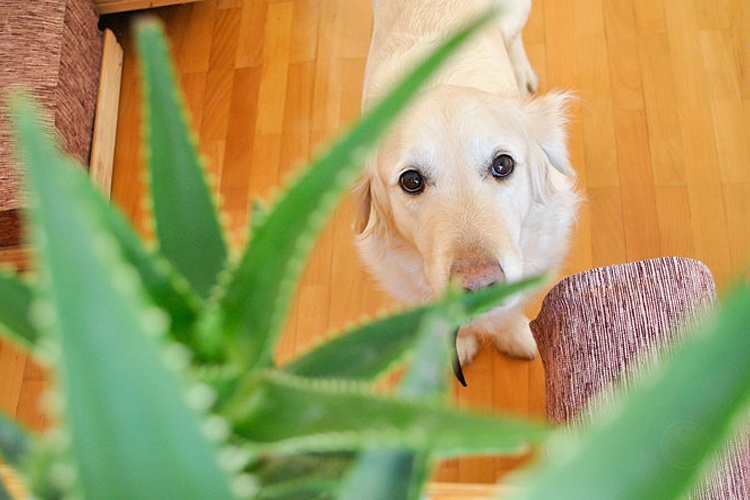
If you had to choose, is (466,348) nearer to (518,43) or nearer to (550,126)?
(550,126)

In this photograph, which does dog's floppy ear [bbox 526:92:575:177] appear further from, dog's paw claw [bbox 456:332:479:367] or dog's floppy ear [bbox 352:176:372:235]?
dog's paw claw [bbox 456:332:479:367]

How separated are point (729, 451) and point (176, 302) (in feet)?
2.96

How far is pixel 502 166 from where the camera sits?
139 centimetres

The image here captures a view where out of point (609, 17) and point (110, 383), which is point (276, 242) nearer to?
point (110, 383)

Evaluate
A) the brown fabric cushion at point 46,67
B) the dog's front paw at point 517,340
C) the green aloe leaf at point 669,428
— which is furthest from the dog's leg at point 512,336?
the green aloe leaf at point 669,428

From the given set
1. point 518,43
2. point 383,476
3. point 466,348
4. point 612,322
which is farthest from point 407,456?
point 518,43

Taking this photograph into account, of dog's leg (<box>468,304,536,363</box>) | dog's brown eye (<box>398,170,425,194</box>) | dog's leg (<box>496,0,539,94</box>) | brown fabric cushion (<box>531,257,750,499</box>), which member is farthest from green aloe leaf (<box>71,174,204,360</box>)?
dog's leg (<box>496,0,539,94</box>)

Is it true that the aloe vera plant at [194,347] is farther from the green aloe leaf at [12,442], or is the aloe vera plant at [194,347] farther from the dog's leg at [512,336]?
the dog's leg at [512,336]

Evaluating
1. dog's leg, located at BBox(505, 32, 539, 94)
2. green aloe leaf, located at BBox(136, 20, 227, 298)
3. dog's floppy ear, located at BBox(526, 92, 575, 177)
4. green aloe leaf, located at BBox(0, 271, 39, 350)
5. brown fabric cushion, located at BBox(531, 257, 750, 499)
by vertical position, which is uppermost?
dog's leg, located at BBox(505, 32, 539, 94)

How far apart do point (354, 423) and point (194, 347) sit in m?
0.14

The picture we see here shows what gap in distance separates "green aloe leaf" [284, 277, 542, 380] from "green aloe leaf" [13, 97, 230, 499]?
0.48 feet

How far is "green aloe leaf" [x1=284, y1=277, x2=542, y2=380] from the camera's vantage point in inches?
15.5

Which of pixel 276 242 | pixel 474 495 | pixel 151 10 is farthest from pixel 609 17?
pixel 276 242

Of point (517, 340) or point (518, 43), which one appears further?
point (518, 43)
